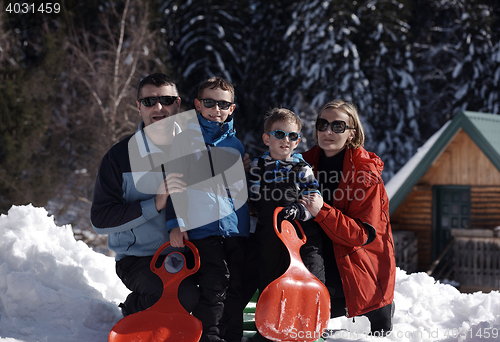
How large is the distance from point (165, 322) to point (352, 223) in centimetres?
134

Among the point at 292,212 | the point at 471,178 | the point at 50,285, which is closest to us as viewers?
the point at 292,212

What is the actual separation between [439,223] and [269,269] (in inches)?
343

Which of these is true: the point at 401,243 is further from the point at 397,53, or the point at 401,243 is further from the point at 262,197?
the point at 397,53

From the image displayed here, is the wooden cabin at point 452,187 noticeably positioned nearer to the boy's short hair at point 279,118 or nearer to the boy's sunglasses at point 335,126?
the boy's sunglasses at point 335,126

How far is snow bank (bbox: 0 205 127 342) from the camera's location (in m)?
2.95

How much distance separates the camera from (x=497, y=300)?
381cm

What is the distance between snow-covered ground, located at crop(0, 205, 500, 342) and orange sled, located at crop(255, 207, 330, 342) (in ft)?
2.17

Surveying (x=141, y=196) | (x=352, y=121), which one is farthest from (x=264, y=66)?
(x=141, y=196)

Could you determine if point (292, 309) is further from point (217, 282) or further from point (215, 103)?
point (215, 103)

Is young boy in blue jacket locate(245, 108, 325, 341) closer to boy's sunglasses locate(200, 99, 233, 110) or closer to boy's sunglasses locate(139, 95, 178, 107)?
boy's sunglasses locate(200, 99, 233, 110)

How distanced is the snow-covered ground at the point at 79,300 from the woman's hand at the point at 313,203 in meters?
1.00

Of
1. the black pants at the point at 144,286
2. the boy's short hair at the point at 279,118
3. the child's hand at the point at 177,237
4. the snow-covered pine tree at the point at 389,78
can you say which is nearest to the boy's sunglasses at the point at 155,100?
the boy's short hair at the point at 279,118

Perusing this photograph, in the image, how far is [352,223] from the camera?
9.68 feet

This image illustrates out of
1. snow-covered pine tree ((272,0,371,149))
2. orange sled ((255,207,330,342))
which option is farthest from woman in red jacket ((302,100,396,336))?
snow-covered pine tree ((272,0,371,149))
